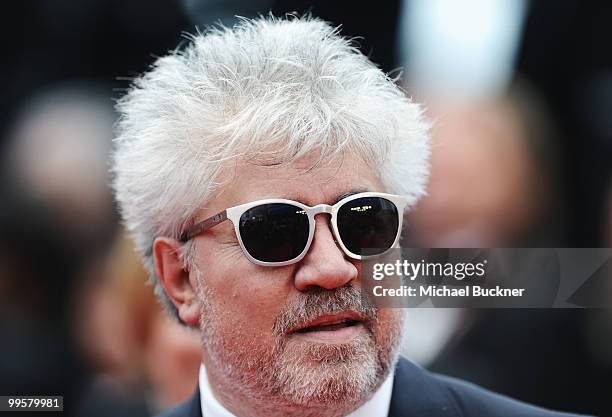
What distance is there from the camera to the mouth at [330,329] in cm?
218

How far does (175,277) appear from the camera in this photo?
254 centimetres

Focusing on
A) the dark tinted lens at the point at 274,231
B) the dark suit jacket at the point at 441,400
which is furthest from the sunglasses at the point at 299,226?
the dark suit jacket at the point at 441,400

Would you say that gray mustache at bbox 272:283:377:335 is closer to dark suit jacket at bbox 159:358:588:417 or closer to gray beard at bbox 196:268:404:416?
gray beard at bbox 196:268:404:416

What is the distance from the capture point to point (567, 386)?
3.32 metres

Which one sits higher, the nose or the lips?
the nose

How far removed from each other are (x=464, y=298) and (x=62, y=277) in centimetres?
215

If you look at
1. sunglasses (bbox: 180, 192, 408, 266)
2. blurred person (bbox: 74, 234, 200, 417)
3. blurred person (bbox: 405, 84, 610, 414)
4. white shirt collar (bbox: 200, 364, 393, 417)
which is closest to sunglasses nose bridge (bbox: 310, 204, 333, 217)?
sunglasses (bbox: 180, 192, 408, 266)

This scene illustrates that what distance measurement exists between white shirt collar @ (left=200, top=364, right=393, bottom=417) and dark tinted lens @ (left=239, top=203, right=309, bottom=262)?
43 centimetres

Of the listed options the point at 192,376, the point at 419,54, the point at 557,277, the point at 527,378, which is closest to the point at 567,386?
the point at 527,378

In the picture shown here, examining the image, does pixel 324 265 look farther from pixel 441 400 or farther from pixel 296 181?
pixel 441 400

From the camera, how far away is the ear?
249cm

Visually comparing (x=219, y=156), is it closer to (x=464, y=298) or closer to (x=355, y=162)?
(x=355, y=162)

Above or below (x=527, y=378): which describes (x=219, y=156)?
above

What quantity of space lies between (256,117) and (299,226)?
0.31 meters
